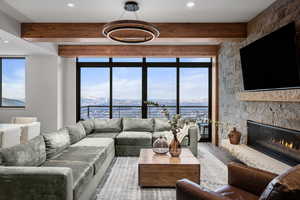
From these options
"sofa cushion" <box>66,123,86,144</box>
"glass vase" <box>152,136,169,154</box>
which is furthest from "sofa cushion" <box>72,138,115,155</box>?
"glass vase" <box>152,136,169,154</box>

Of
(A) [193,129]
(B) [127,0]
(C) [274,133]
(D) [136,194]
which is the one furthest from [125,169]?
(B) [127,0]

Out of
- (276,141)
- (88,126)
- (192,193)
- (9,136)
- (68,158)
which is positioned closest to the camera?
(192,193)

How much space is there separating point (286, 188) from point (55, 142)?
9.37ft

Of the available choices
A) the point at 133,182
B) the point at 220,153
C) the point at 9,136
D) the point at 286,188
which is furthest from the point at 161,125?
the point at 286,188

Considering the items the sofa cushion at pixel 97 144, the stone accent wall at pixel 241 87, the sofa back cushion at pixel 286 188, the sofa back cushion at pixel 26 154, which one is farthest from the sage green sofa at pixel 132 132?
the sofa back cushion at pixel 286 188

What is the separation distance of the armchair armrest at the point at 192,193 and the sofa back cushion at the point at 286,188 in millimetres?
Answer: 369

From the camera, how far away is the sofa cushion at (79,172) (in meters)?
2.03

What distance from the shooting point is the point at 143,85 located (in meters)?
6.16

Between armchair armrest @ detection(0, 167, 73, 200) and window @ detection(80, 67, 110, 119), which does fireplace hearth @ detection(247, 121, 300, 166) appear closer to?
armchair armrest @ detection(0, 167, 73, 200)

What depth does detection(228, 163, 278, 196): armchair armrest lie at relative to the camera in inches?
67.9

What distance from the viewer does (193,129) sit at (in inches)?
171

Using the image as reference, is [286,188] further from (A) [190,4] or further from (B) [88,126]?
(B) [88,126]

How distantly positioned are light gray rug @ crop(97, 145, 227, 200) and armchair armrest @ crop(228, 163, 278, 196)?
924mm

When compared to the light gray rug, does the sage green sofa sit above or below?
above
